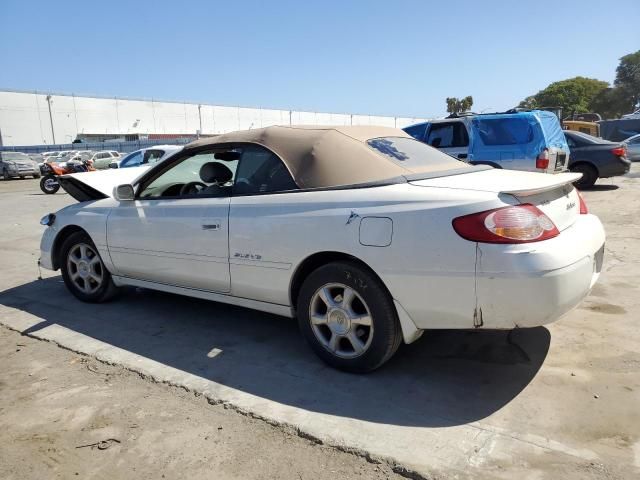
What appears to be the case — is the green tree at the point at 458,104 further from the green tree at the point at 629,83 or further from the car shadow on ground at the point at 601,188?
the car shadow on ground at the point at 601,188

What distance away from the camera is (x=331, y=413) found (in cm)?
294

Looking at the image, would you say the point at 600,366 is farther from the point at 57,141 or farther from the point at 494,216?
the point at 57,141

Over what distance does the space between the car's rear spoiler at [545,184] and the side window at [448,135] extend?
6.74 meters

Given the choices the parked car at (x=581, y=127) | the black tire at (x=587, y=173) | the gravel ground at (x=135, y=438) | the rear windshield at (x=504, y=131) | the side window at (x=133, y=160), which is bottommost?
the gravel ground at (x=135, y=438)

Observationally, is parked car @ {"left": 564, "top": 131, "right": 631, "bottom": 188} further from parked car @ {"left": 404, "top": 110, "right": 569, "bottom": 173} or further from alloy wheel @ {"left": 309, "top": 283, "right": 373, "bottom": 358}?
alloy wheel @ {"left": 309, "top": 283, "right": 373, "bottom": 358}

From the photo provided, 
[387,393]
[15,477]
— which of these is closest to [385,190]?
[387,393]

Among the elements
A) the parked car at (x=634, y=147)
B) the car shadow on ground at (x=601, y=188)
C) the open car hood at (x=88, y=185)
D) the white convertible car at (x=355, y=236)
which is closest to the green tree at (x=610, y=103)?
the parked car at (x=634, y=147)

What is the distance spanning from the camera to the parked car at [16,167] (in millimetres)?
31281

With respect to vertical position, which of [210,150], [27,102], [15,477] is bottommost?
[15,477]

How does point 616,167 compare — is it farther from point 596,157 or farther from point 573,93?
point 573,93

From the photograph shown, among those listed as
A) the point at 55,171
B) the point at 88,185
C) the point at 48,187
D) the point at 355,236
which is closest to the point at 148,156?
the point at 48,187

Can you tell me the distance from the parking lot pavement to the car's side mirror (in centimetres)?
110

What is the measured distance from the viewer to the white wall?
65562 millimetres

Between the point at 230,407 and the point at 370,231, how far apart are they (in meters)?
1.34
